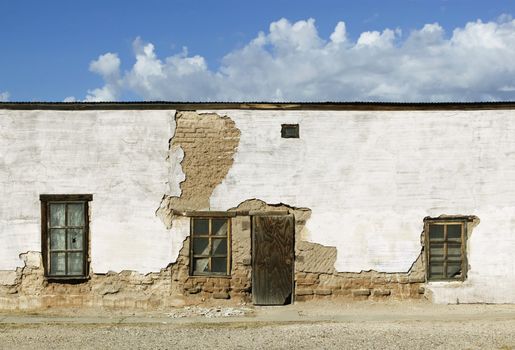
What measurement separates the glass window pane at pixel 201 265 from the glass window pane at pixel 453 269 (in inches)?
187

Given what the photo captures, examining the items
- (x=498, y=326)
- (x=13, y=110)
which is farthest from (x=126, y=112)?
(x=498, y=326)

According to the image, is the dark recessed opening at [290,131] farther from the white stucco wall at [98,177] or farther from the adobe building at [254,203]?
the white stucco wall at [98,177]

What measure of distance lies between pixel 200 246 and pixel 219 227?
0.53 metres

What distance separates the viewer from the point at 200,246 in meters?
11.1

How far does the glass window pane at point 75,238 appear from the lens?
11.0m

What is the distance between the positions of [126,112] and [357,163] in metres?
4.66

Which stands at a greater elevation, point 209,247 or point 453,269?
point 209,247

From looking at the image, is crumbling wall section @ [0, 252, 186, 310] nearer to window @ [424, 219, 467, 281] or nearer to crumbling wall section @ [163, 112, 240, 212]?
crumbling wall section @ [163, 112, 240, 212]

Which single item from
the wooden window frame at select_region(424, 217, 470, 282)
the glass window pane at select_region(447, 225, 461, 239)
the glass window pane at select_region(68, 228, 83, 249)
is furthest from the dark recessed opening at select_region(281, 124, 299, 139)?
the glass window pane at select_region(68, 228, 83, 249)

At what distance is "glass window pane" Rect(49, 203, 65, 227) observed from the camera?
1103 cm

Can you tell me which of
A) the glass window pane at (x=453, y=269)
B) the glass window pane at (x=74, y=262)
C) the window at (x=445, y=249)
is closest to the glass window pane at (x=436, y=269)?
the window at (x=445, y=249)

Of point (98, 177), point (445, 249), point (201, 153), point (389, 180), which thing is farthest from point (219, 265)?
point (445, 249)

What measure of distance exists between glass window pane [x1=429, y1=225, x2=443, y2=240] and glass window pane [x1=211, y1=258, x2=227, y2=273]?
13.4 feet

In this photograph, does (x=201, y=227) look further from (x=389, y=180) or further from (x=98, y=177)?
(x=389, y=180)
